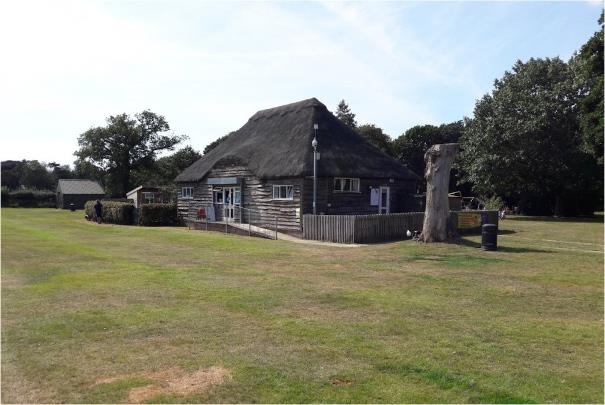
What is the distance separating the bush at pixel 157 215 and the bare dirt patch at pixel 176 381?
102 feet

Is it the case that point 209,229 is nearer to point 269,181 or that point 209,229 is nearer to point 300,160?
point 269,181

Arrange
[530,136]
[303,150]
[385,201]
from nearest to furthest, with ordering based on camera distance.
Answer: [303,150]
[385,201]
[530,136]

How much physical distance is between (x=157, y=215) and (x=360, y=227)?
63.4 feet

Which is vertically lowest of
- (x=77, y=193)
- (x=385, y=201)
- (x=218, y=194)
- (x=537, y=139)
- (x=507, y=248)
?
(x=507, y=248)

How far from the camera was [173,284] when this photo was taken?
12.0 meters

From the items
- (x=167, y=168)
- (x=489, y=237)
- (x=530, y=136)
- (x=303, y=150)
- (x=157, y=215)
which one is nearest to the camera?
(x=489, y=237)

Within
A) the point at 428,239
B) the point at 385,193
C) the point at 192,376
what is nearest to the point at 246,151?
the point at 385,193

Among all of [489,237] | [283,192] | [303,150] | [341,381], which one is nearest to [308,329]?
[341,381]

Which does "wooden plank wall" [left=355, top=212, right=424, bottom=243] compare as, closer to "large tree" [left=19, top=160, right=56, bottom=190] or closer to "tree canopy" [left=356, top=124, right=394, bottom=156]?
"tree canopy" [left=356, top=124, right=394, bottom=156]

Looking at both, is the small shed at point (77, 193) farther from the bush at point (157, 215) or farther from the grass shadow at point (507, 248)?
the grass shadow at point (507, 248)

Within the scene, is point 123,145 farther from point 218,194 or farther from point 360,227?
point 360,227

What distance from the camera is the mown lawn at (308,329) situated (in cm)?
591

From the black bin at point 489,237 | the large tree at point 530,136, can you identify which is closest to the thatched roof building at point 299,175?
the black bin at point 489,237

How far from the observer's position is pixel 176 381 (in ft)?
19.7
